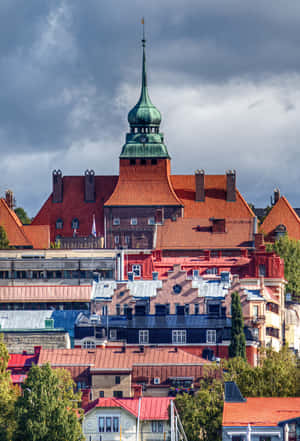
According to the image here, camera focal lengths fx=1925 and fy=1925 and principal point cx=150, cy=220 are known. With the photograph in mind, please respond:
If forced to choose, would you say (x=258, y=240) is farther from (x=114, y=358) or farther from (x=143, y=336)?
(x=114, y=358)

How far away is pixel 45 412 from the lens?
115 meters

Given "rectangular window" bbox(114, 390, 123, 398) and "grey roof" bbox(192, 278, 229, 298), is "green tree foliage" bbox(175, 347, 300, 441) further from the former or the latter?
"grey roof" bbox(192, 278, 229, 298)

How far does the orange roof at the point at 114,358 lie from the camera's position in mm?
134625

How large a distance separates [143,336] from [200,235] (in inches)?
1745

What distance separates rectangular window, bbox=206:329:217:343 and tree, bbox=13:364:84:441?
995 inches

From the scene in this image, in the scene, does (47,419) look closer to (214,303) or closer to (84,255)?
(214,303)

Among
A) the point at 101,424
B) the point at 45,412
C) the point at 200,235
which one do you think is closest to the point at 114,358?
the point at 101,424

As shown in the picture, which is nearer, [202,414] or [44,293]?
[202,414]

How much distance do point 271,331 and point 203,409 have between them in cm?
3624

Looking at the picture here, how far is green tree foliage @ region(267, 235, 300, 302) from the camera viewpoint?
18200 centimetres

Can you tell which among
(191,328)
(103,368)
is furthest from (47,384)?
(191,328)

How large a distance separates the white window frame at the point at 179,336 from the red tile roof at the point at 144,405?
20501mm

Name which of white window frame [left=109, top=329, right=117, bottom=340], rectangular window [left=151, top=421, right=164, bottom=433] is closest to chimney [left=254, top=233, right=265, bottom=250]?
white window frame [left=109, top=329, right=117, bottom=340]

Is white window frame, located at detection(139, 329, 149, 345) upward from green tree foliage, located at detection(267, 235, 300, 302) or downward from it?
downward
